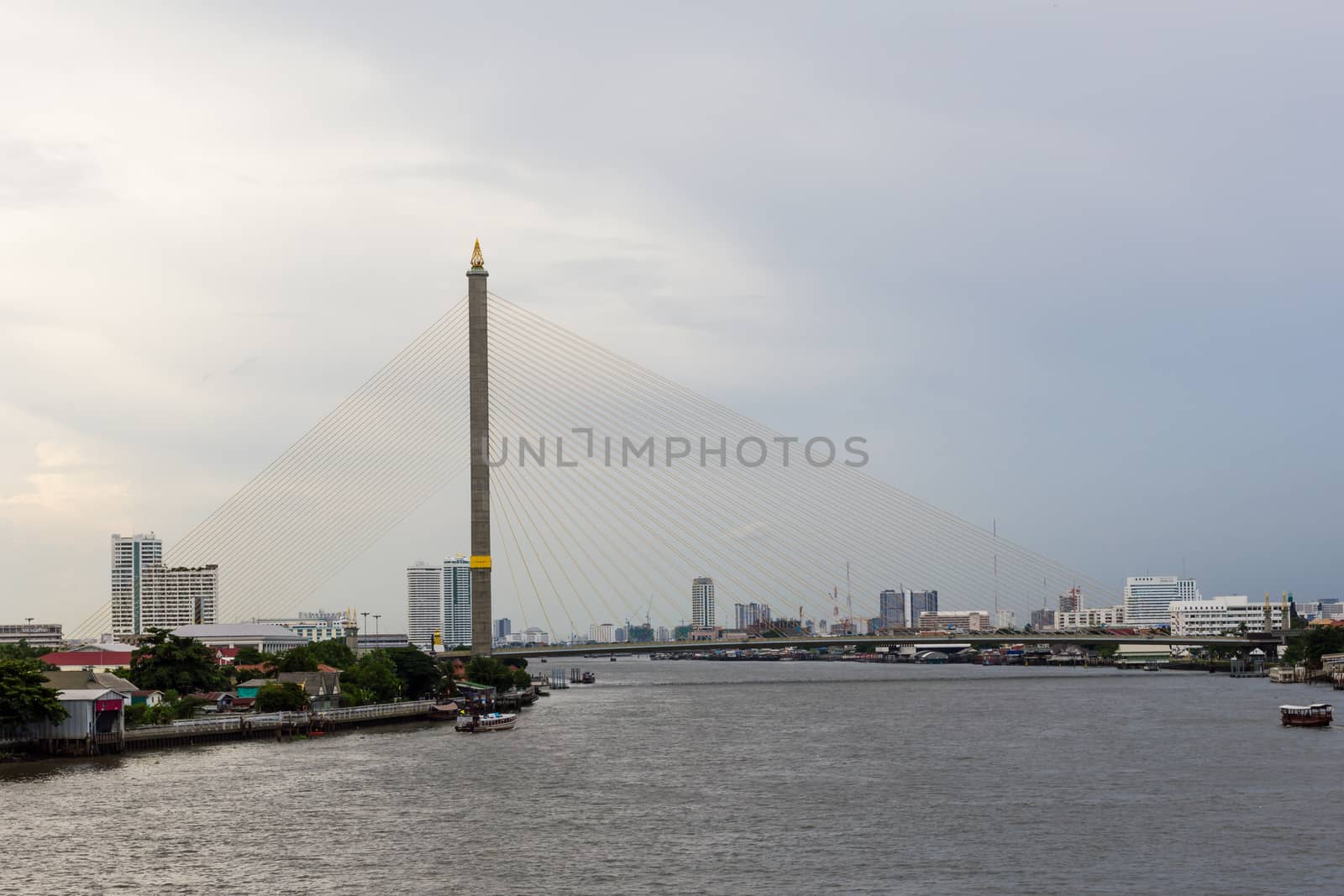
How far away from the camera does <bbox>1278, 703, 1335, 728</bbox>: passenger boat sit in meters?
53.2

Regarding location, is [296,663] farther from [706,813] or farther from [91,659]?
[706,813]

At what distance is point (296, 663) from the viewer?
6969 centimetres

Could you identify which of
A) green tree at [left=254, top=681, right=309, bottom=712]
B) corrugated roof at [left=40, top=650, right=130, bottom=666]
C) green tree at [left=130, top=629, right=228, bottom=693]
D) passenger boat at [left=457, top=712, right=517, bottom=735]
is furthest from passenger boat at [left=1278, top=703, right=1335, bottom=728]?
corrugated roof at [left=40, top=650, right=130, bottom=666]

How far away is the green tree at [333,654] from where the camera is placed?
2985 inches

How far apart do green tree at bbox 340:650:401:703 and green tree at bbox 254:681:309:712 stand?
7.59m

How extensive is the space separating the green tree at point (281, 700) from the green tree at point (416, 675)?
1451 centimetres

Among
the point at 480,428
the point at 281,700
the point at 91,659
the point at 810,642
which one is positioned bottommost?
the point at 281,700

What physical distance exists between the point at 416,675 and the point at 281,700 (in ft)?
55.8

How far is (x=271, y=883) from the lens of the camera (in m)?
25.6

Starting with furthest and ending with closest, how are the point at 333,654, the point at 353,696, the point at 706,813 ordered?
the point at 333,654 → the point at 353,696 → the point at 706,813

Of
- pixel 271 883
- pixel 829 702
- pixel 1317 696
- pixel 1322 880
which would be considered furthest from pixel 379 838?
pixel 1317 696

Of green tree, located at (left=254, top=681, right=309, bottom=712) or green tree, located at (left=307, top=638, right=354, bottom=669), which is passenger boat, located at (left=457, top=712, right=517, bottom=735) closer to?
green tree, located at (left=254, top=681, right=309, bottom=712)

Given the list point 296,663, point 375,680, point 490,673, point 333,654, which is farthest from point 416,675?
point 296,663

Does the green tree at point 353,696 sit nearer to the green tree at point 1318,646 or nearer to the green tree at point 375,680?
the green tree at point 375,680
